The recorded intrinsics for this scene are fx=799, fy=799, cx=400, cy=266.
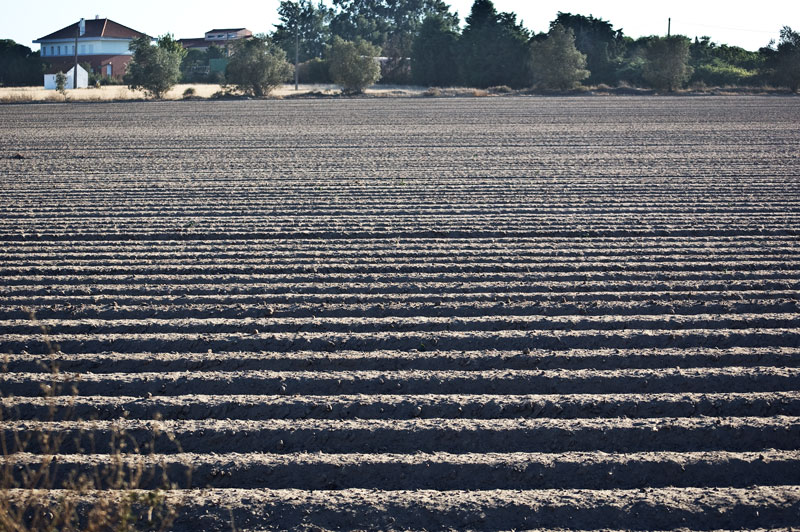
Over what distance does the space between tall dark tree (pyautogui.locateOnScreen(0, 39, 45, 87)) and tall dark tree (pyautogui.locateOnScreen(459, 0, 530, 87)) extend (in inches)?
1100

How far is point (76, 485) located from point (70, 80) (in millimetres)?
54530

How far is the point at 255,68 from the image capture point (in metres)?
40.8

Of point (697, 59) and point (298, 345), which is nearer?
point (298, 345)

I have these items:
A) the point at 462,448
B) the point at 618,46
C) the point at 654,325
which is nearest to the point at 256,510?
the point at 462,448

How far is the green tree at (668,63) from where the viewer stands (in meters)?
42.2

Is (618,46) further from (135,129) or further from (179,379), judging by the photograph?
(179,379)

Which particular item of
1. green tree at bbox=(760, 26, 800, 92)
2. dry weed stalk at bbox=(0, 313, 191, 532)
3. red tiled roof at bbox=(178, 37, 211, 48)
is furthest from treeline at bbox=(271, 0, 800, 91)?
dry weed stalk at bbox=(0, 313, 191, 532)

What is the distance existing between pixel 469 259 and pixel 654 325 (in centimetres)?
217

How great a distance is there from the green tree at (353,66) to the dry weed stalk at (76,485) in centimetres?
4000

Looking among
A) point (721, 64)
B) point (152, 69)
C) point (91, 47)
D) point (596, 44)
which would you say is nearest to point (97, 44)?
point (91, 47)

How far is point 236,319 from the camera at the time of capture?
224 inches

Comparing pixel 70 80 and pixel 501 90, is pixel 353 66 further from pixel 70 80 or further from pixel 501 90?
pixel 70 80

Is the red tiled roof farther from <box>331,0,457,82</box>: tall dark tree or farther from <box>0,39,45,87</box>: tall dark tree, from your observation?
<box>0,39,45,87</box>: tall dark tree

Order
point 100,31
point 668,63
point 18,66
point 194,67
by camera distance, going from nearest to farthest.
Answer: point 668,63, point 18,66, point 194,67, point 100,31
